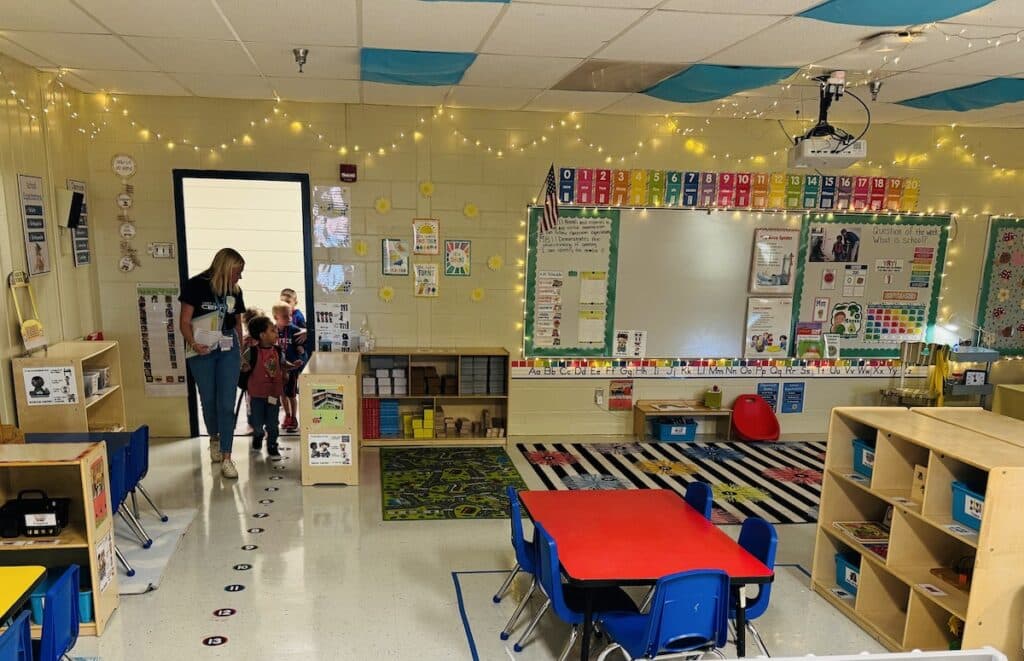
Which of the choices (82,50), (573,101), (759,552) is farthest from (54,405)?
(573,101)

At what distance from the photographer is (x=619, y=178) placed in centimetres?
688

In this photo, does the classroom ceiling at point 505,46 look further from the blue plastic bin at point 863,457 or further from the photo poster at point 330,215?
the blue plastic bin at point 863,457

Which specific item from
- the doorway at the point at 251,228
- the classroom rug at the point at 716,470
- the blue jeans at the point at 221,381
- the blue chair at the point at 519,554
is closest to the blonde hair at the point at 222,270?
the blue jeans at the point at 221,381

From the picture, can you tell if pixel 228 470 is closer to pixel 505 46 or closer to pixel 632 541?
pixel 632 541

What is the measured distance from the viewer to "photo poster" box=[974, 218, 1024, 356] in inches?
292

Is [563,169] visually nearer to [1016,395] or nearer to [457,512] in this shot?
[457,512]

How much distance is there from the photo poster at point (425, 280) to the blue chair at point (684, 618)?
4.48 m

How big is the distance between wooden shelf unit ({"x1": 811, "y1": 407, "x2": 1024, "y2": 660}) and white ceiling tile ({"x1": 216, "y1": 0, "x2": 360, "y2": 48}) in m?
3.73

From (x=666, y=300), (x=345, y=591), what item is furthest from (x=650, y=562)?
(x=666, y=300)

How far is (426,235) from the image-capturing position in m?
6.75

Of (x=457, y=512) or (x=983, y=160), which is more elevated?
(x=983, y=160)

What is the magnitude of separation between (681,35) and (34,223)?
4.89 metres

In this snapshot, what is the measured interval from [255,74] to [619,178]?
352 centimetres

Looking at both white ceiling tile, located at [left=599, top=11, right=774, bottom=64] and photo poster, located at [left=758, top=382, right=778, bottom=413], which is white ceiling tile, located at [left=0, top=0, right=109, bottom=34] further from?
photo poster, located at [left=758, top=382, right=778, bottom=413]
